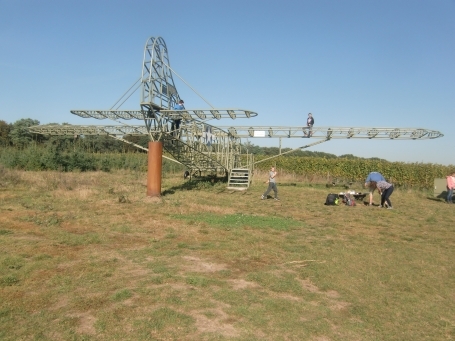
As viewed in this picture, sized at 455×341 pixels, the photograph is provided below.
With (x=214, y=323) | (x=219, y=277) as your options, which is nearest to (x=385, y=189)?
(x=219, y=277)

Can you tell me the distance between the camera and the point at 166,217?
11.9 m

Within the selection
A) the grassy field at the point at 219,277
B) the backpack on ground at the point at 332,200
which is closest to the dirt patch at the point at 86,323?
the grassy field at the point at 219,277

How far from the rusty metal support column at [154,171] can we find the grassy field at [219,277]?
3.55 m

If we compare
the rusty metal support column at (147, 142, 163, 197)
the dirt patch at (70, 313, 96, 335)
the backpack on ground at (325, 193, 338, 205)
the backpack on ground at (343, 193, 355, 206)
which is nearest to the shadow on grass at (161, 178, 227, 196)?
the rusty metal support column at (147, 142, 163, 197)

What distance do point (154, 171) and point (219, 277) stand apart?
1055cm

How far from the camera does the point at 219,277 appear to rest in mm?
6160

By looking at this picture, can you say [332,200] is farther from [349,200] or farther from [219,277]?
[219,277]

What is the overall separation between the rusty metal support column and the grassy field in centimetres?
355

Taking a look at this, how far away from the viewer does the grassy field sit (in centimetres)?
440

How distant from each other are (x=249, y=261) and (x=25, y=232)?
5437 millimetres

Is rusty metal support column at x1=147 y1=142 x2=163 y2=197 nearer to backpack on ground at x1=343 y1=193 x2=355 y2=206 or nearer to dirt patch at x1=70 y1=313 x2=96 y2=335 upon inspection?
backpack on ground at x1=343 y1=193 x2=355 y2=206

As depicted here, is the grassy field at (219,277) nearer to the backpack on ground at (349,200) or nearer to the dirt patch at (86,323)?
the dirt patch at (86,323)

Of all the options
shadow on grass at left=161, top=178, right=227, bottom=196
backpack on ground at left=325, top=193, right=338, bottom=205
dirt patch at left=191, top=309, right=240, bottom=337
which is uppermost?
shadow on grass at left=161, top=178, right=227, bottom=196

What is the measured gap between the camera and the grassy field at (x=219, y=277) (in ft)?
14.4
